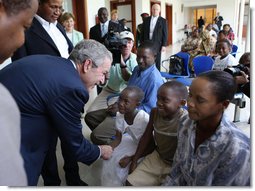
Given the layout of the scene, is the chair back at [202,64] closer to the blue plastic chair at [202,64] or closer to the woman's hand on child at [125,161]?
the blue plastic chair at [202,64]

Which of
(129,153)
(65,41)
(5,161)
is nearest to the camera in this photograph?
(5,161)

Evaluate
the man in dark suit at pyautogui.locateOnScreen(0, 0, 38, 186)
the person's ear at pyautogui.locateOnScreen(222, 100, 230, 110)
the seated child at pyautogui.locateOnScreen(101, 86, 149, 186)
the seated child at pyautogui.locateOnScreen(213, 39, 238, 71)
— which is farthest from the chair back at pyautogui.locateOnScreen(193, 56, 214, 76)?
the man in dark suit at pyautogui.locateOnScreen(0, 0, 38, 186)

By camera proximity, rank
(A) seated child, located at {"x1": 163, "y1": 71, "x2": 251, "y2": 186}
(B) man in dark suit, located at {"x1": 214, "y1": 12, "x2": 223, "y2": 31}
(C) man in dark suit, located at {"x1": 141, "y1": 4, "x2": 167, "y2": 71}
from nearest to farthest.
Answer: (A) seated child, located at {"x1": 163, "y1": 71, "x2": 251, "y2": 186}
(C) man in dark suit, located at {"x1": 141, "y1": 4, "x2": 167, "y2": 71}
(B) man in dark suit, located at {"x1": 214, "y1": 12, "x2": 223, "y2": 31}

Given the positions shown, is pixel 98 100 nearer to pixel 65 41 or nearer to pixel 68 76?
pixel 65 41

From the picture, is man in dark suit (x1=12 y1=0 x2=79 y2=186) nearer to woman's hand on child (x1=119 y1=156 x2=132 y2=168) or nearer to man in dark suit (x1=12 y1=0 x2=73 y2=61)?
man in dark suit (x1=12 y1=0 x2=73 y2=61)

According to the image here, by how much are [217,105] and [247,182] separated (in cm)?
24

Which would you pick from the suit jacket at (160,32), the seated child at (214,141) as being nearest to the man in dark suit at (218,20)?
the suit jacket at (160,32)

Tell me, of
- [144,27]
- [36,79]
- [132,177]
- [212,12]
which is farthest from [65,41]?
[212,12]

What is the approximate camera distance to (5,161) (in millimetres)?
404

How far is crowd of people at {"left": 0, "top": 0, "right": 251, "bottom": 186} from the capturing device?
509 millimetres

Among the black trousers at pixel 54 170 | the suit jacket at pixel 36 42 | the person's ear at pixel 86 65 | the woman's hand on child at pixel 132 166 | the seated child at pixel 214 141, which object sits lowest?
the black trousers at pixel 54 170

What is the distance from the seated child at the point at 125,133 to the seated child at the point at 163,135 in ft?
0.27

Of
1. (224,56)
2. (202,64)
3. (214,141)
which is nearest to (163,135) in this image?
(214,141)

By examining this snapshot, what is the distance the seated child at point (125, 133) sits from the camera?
1143 mm
